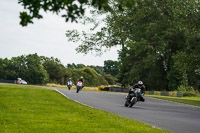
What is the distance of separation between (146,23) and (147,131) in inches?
1727

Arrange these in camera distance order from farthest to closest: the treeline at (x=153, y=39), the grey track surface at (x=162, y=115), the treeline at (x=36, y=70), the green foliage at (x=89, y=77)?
1. the green foliage at (x=89, y=77)
2. the treeline at (x=36, y=70)
3. the treeline at (x=153, y=39)
4. the grey track surface at (x=162, y=115)

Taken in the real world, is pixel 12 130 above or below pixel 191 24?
below

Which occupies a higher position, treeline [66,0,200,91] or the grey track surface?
treeline [66,0,200,91]

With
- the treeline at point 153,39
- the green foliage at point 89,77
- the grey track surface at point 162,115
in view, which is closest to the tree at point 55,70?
the green foliage at point 89,77

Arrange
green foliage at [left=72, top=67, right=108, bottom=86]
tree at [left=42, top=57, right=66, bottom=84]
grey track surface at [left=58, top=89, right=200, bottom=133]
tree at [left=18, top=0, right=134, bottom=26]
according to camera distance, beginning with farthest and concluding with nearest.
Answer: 1. green foliage at [left=72, top=67, right=108, bottom=86]
2. tree at [left=42, top=57, right=66, bottom=84]
3. grey track surface at [left=58, top=89, right=200, bottom=133]
4. tree at [left=18, top=0, right=134, bottom=26]

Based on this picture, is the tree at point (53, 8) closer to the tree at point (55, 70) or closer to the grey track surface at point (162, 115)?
the grey track surface at point (162, 115)

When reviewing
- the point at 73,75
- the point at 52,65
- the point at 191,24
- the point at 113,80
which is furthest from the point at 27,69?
the point at 191,24

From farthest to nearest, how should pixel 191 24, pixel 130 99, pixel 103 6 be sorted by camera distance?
1. pixel 191 24
2. pixel 130 99
3. pixel 103 6

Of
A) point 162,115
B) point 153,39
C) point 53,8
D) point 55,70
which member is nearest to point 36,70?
point 55,70

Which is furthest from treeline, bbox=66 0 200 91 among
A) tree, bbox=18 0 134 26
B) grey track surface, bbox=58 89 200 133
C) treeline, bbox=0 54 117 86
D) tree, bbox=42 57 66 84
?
tree, bbox=42 57 66 84

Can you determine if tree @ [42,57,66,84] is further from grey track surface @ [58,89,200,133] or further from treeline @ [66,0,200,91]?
grey track surface @ [58,89,200,133]

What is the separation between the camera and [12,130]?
30.5 feet

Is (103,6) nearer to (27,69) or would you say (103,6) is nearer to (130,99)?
(130,99)

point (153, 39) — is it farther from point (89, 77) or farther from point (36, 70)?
point (89, 77)
